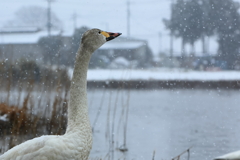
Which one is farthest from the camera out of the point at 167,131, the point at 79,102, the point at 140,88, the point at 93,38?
the point at 140,88

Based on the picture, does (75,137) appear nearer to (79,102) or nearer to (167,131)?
(79,102)

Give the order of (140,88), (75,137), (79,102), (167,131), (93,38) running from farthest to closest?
(140,88) → (167,131) → (93,38) → (79,102) → (75,137)

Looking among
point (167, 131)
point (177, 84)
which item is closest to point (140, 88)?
point (177, 84)

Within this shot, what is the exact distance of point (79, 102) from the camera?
98.3 inches

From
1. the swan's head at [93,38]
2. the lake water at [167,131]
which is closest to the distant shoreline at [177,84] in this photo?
the lake water at [167,131]

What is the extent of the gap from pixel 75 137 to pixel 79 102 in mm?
281

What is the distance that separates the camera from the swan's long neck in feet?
7.89

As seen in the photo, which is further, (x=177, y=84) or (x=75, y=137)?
(x=177, y=84)

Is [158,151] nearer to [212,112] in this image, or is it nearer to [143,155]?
[143,155]

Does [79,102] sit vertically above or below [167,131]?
above

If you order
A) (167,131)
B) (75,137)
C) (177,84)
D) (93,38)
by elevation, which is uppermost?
(93,38)

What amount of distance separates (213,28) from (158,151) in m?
25.3

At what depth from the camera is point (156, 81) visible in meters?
23.4

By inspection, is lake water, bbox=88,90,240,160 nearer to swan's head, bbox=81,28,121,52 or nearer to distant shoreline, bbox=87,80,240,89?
swan's head, bbox=81,28,121,52
